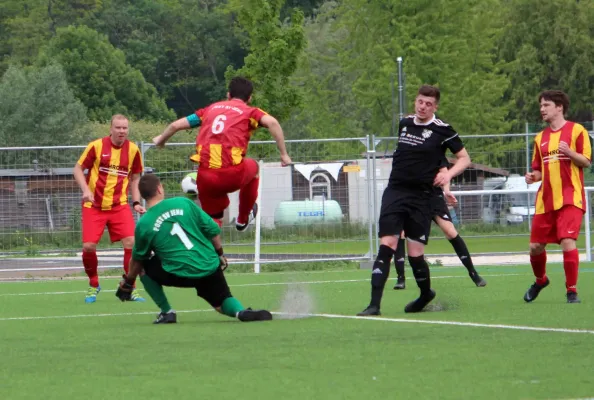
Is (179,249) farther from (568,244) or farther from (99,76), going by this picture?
(99,76)

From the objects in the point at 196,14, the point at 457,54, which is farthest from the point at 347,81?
the point at 196,14

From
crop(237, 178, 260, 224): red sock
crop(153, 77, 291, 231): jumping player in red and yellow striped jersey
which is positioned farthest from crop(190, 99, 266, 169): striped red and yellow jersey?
crop(237, 178, 260, 224): red sock

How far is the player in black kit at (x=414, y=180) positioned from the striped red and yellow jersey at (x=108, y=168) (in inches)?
158

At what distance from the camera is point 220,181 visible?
1095cm

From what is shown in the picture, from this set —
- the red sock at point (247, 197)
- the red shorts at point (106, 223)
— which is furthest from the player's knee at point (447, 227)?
the red shorts at point (106, 223)

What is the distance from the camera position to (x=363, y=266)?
20891 mm

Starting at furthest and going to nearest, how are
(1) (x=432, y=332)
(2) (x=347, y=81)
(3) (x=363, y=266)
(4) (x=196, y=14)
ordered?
(4) (x=196, y=14)
(2) (x=347, y=81)
(3) (x=363, y=266)
(1) (x=432, y=332)

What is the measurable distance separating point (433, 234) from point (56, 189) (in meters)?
6.88

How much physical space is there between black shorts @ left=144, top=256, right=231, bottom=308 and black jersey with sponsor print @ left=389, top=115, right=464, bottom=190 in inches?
65.6

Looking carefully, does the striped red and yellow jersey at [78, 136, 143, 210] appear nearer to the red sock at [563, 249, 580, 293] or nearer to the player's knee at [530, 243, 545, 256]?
the player's knee at [530, 243, 545, 256]

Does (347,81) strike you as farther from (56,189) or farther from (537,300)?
(537,300)

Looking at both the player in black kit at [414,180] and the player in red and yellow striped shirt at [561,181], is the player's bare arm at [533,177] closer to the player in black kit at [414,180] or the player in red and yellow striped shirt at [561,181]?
the player in red and yellow striped shirt at [561,181]

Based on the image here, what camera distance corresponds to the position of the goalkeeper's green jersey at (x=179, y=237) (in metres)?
9.74

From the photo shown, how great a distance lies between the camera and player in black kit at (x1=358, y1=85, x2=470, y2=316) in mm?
10195
